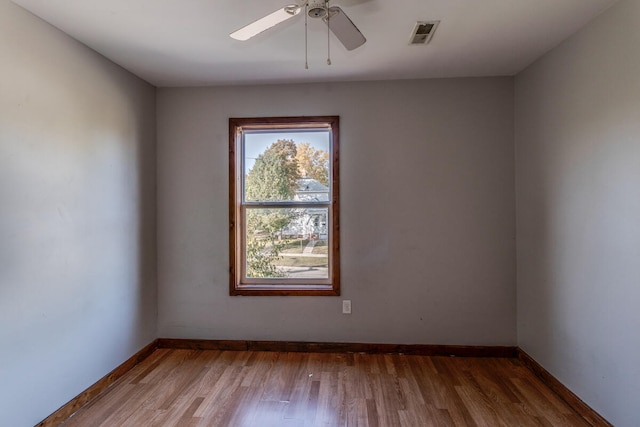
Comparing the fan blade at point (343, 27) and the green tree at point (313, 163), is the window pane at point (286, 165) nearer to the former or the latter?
the green tree at point (313, 163)

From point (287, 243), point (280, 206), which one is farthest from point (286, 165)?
point (287, 243)

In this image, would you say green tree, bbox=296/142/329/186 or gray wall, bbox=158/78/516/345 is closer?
gray wall, bbox=158/78/516/345

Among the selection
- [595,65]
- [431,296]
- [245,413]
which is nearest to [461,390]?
[431,296]

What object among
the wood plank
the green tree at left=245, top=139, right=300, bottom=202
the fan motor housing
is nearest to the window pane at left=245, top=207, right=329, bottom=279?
the green tree at left=245, top=139, right=300, bottom=202

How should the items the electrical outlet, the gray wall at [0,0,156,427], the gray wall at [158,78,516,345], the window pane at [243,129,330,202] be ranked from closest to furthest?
1. the gray wall at [0,0,156,427]
2. the gray wall at [158,78,516,345]
3. the electrical outlet
4. the window pane at [243,129,330,202]

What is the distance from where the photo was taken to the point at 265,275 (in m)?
3.33

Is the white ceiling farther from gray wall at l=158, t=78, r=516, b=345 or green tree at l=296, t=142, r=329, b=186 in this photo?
green tree at l=296, t=142, r=329, b=186

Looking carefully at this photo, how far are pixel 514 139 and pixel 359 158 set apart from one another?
4.44 ft

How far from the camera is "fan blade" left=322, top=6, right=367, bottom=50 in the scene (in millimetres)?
1685

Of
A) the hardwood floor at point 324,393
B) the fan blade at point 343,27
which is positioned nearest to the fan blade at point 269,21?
the fan blade at point 343,27

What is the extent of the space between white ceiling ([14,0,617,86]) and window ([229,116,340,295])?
1.70ft

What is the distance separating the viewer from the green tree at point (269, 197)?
3.28 meters

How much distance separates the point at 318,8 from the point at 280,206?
6.29 ft

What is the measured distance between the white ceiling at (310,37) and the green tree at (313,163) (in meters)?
0.62
